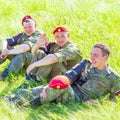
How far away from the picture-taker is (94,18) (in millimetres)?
9633

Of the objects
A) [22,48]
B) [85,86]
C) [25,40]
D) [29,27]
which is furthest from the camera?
[25,40]

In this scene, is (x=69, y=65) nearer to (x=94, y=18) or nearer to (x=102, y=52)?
(x=102, y=52)

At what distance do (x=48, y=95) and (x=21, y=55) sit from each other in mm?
1785

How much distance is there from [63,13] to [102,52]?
434 cm

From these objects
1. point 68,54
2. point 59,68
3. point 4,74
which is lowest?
point 4,74

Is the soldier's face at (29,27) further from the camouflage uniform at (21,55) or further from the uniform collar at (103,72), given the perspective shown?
the uniform collar at (103,72)

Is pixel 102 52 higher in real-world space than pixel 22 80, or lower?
higher

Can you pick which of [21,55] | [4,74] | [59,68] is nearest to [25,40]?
[21,55]

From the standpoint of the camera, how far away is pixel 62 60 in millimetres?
6863

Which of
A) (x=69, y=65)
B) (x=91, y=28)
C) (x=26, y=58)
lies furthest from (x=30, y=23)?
(x=91, y=28)

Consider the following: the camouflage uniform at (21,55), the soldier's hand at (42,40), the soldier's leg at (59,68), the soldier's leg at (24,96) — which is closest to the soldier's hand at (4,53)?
the camouflage uniform at (21,55)

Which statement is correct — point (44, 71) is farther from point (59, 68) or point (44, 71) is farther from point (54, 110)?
point (54, 110)

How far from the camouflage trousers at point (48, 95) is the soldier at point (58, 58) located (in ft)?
2.40

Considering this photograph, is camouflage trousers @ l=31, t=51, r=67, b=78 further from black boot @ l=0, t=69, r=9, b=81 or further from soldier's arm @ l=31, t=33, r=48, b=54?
black boot @ l=0, t=69, r=9, b=81
